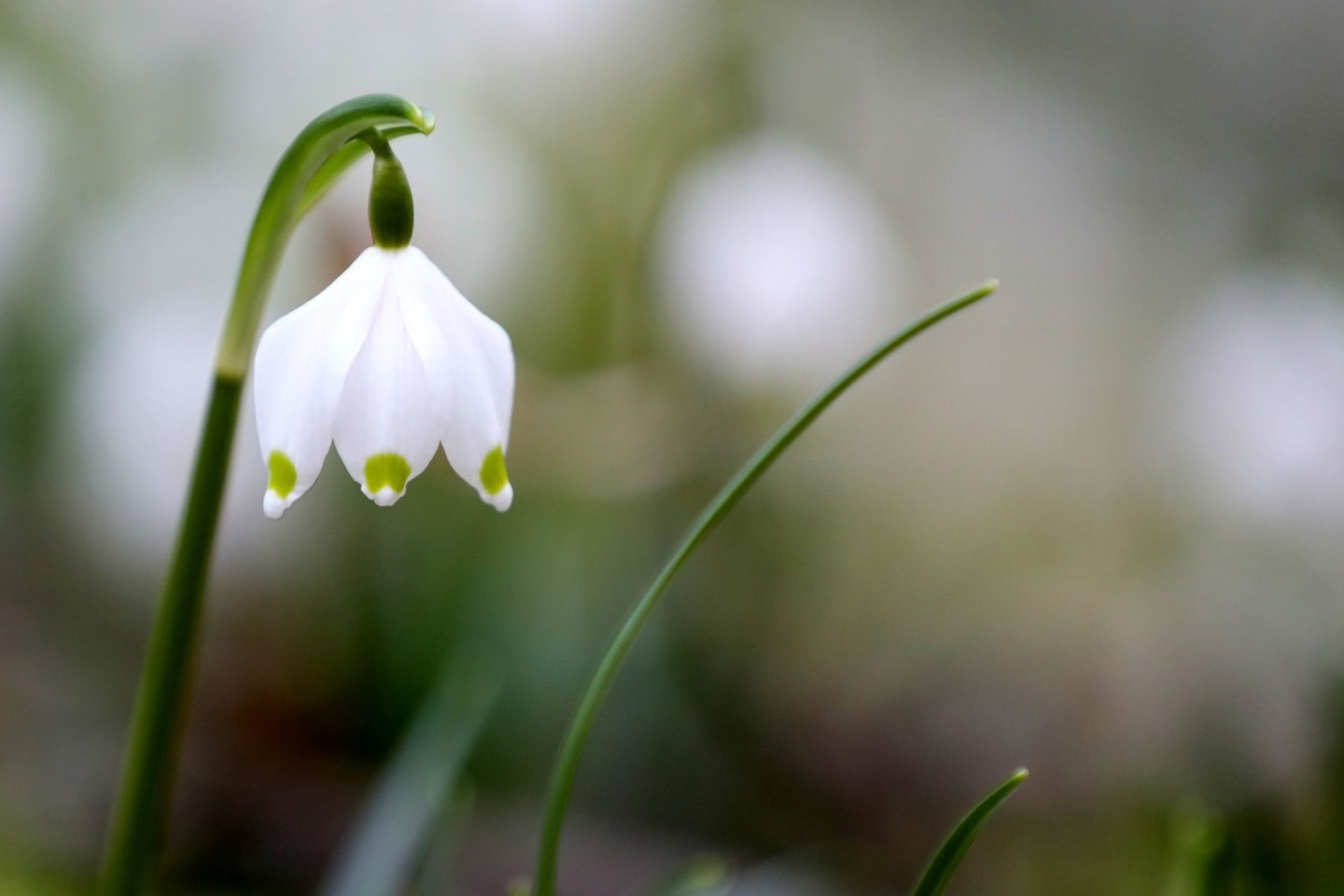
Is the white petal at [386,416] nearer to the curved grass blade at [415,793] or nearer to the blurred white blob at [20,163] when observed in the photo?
the curved grass blade at [415,793]

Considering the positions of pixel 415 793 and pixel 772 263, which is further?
pixel 772 263

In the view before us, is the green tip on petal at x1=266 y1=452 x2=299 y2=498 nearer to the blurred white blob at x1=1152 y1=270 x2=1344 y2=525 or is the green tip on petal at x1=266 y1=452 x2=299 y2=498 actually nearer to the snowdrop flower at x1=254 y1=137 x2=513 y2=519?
the snowdrop flower at x1=254 y1=137 x2=513 y2=519

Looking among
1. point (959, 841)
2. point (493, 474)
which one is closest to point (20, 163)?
point (493, 474)

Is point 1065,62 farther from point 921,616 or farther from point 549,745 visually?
point 549,745

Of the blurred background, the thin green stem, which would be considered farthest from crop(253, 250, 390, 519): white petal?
the blurred background

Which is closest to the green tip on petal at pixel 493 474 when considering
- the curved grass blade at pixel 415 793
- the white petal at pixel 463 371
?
the white petal at pixel 463 371

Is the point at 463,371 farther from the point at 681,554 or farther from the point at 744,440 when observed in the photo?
the point at 744,440

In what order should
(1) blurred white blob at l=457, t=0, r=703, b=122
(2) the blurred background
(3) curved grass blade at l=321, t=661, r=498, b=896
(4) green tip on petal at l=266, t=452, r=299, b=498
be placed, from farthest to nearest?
Answer: 1. (1) blurred white blob at l=457, t=0, r=703, b=122
2. (2) the blurred background
3. (3) curved grass blade at l=321, t=661, r=498, b=896
4. (4) green tip on petal at l=266, t=452, r=299, b=498
